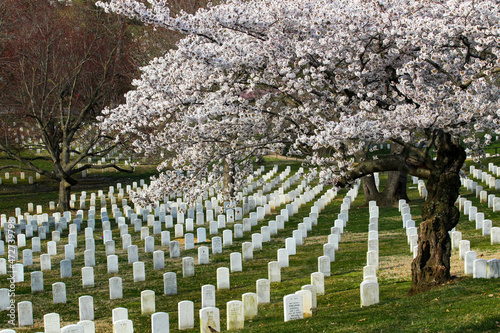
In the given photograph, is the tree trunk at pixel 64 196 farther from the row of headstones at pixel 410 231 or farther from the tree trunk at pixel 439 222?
the tree trunk at pixel 439 222

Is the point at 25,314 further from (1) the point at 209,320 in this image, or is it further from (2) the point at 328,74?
(2) the point at 328,74

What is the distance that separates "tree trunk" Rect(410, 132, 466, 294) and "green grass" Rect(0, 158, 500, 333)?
0.95ft

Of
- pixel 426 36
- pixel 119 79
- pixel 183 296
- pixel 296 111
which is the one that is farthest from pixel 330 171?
pixel 119 79

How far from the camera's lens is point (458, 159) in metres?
9.80

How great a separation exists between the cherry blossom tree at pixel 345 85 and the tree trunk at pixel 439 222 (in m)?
0.02

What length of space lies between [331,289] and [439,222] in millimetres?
2577

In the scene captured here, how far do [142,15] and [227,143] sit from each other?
2.94m

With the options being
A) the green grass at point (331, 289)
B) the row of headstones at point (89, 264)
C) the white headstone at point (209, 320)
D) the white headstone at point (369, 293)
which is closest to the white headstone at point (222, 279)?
the green grass at point (331, 289)

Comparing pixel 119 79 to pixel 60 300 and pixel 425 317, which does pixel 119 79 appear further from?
pixel 425 317

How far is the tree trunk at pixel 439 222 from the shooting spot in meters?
9.36

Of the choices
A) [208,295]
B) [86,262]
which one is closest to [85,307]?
[208,295]

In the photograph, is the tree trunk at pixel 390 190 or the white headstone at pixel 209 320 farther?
the tree trunk at pixel 390 190

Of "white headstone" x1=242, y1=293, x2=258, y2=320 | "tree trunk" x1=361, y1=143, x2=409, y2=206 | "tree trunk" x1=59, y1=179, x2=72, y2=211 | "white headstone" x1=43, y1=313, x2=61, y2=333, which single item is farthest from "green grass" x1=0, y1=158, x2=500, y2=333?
"tree trunk" x1=59, y1=179, x2=72, y2=211

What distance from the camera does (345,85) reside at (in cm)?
1047
